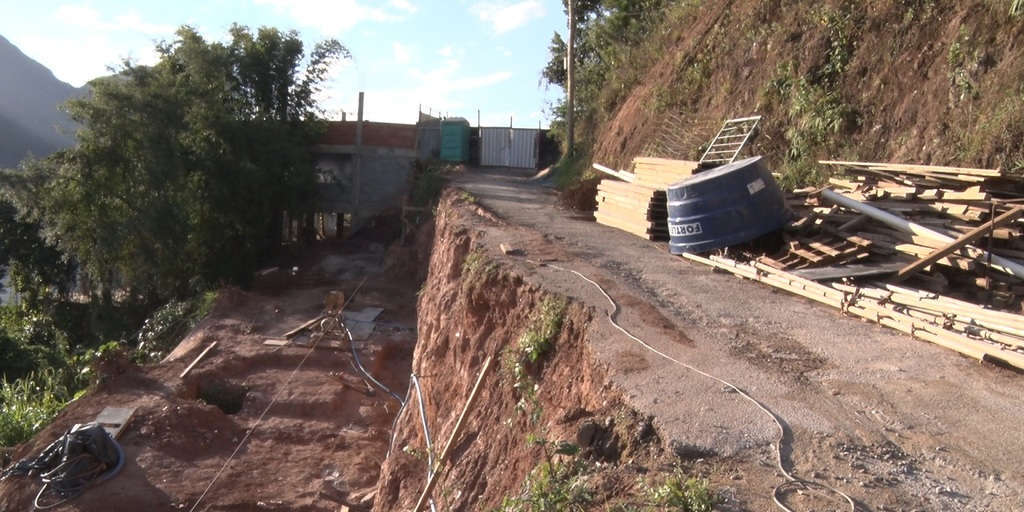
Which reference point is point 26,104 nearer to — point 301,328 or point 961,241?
point 301,328

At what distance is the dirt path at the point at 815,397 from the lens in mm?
3998

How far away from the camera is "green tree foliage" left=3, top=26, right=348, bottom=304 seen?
993 inches

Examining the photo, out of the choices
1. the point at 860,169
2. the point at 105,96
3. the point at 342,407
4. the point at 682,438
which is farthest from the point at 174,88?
the point at 682,438

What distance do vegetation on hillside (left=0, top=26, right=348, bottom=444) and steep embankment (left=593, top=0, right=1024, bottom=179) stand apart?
14.5 meters

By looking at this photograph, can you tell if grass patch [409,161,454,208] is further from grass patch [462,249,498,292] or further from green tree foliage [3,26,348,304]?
grass patch [462,249,498,292]

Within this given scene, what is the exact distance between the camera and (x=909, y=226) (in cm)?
861

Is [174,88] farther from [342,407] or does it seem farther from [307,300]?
[342,407]

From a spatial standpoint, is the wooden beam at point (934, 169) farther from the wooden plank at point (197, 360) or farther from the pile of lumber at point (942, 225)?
the wooden plank at point (197, 360)

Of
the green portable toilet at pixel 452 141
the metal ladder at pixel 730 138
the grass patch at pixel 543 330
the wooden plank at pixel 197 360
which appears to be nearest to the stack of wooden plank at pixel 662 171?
the metal ladder at pixel 730 138

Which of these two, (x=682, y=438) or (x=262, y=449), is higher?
(x=682, y=438)

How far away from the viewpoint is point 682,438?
443cm

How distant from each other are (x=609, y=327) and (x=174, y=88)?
951 inches

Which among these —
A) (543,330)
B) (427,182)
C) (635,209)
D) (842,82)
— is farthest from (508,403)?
(427,182)

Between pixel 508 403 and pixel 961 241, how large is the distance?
4515 millimetres
